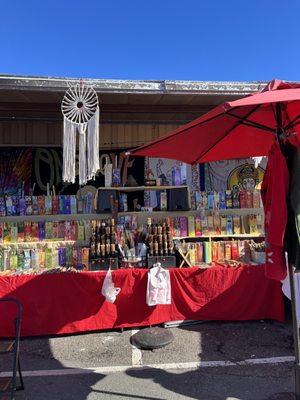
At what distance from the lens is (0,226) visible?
23.1 ft

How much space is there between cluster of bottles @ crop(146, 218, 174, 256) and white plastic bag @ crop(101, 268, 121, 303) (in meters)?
0.78

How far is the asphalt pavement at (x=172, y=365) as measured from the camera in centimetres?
422

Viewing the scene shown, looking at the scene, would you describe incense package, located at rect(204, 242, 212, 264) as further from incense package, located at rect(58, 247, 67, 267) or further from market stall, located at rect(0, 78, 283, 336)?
incense package, located at rect(58, 247, 67, 267)

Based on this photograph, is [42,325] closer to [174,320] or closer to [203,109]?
[174,320]

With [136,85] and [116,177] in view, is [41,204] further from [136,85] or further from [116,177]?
[136,85]

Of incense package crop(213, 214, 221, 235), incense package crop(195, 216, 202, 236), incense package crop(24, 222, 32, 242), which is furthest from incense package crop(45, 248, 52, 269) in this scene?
incense package crop(213, 214, 221, 235)

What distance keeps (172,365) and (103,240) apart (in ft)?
7.75

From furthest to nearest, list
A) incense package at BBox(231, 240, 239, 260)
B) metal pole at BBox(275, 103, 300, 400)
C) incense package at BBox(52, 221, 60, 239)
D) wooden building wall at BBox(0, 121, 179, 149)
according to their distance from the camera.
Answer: wooden building wall at BBox(0, 121, 179, 149) < incense package at BBox(52, 221, 60, 239) < incense package at BBox(231, 240, 239, 260) < metal pole at BBox(275, 103, 300, 400)

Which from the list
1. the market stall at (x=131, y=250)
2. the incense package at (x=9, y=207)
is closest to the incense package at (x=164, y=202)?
the market stall at (x=131, y=250)

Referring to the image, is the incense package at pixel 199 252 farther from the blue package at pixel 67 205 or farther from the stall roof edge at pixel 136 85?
the stall roof edge at pixel 136 85

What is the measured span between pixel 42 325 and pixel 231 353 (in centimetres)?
Answer: 254

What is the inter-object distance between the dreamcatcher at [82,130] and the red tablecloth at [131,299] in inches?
59.6

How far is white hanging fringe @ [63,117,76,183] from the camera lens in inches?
246

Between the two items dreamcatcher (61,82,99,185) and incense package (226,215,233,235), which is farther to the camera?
incense package (226,215,233,235)
